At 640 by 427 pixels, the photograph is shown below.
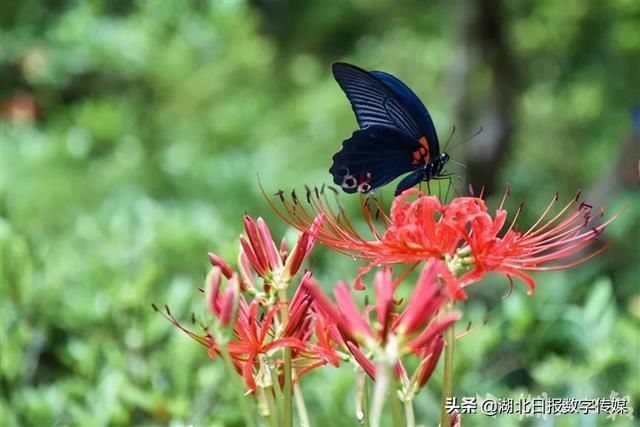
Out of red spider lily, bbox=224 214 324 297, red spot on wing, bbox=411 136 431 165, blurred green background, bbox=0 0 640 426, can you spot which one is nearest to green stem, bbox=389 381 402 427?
red spider lily, bbox=224 214 324 297

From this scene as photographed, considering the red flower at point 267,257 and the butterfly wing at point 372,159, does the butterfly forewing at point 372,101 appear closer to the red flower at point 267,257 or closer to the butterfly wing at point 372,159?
the butterfly wing at point 372,159

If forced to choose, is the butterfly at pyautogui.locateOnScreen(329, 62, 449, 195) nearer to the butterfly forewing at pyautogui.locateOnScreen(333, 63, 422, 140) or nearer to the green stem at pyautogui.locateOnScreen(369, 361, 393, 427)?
the butterfly forewing at pyautogui.locateOnScreen(333, 63, 422, 140)

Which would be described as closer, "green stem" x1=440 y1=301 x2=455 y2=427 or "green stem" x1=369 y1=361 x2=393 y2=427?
"green stem" x1=369 y1=361 x2=393 y2=427

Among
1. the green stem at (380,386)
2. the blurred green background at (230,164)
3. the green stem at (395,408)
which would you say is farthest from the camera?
the blurred green background at (230,164)

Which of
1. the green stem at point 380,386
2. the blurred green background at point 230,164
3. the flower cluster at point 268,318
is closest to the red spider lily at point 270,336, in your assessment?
the flower cluster at point 268,318

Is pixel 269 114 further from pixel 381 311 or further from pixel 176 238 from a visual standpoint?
pixel 381 311

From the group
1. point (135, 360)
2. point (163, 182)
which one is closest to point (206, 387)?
point (135, 360)
